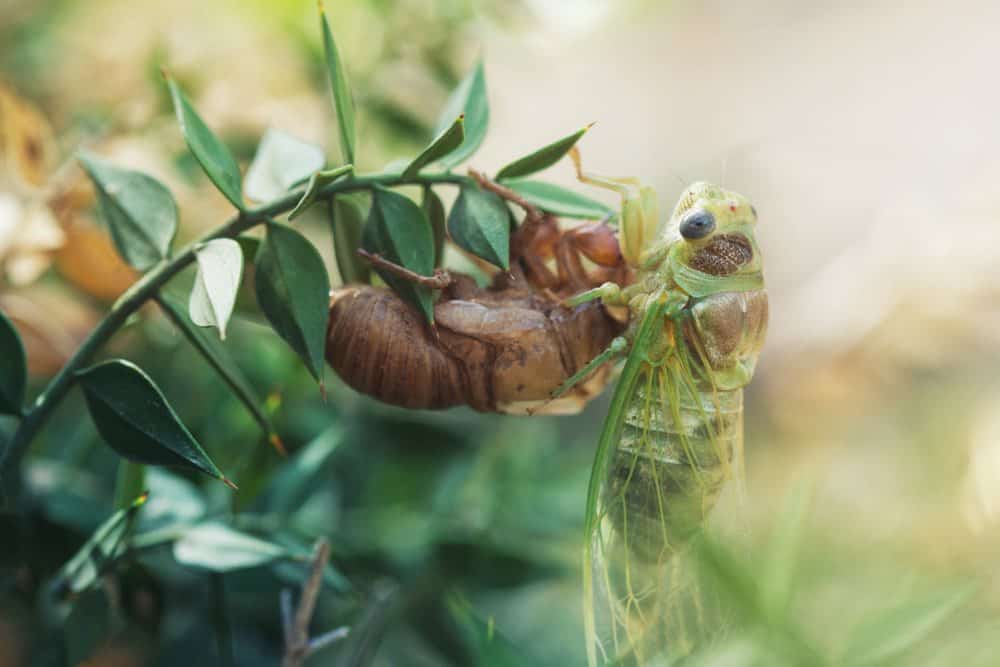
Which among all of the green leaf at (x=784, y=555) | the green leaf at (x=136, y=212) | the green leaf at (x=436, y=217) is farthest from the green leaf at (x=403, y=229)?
the green leaf at (x=784, y=555)

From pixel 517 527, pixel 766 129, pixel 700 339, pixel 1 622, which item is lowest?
pixel 766 129

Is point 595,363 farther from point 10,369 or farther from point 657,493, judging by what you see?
point 10,369

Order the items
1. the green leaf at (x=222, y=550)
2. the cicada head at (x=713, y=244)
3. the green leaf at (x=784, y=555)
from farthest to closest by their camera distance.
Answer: the cicada head at (x=713, y=244) → the green leaf at (x=222, y=550) → the green leaf at (x=784, y=555)

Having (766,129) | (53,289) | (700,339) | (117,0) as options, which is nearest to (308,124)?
(53,289)

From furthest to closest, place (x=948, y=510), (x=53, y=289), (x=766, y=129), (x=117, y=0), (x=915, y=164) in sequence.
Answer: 1. (x=766, y=129)
2. (x=915, y=164)
3. (x=117, y=0)
4. (x=53, y=289)
5. (x=948, y=510)

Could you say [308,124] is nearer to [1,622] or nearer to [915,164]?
[1,622]

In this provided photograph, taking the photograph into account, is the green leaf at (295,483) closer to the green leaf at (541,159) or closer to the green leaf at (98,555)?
the green leaf at (98,555)

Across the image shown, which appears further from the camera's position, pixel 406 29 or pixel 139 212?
pixel 406 29
